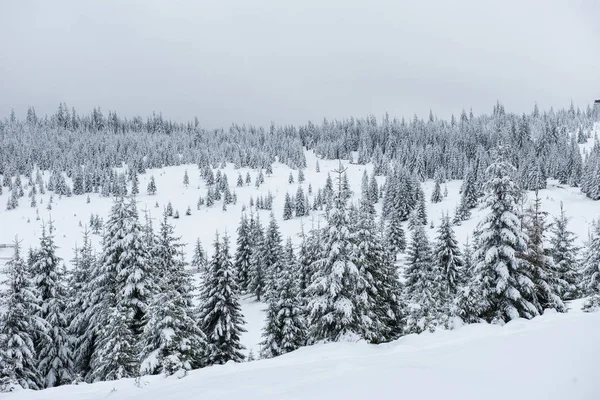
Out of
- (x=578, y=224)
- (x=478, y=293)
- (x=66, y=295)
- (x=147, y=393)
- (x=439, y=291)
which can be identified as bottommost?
(x=578, y=224)

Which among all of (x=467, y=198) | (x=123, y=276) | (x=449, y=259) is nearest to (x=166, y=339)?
(x=123, y=276)

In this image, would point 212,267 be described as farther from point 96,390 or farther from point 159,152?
point 159,152

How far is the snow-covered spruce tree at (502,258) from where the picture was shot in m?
16.3

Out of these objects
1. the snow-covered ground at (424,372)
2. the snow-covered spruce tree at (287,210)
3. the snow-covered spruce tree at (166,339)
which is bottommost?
the snow-covered spruce tree at (287,210)

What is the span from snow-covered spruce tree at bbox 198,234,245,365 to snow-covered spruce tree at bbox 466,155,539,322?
14.4 meters

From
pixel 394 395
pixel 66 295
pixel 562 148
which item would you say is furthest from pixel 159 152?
pixel 394 395

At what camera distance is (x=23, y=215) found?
108875 mm

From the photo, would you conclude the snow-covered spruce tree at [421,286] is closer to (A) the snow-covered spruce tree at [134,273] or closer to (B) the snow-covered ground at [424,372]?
(B) the snow-covered ground at [424,372]

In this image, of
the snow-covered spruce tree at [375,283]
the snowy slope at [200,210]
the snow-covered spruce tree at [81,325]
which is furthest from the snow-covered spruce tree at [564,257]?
the snowy slope at [200,210]

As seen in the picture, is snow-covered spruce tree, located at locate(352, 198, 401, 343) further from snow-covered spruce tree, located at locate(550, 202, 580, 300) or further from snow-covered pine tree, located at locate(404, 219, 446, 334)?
snow-covered spruce tree, located at locate(550, 202, 580, 300)

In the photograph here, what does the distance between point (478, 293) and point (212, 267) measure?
54.5 feet

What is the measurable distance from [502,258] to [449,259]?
47.6 ft

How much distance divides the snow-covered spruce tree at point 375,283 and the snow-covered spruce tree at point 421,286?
132cm

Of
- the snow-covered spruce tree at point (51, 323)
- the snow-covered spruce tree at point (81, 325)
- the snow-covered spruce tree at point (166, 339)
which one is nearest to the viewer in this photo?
the snow-covered spruce tree at point (166, 339)
